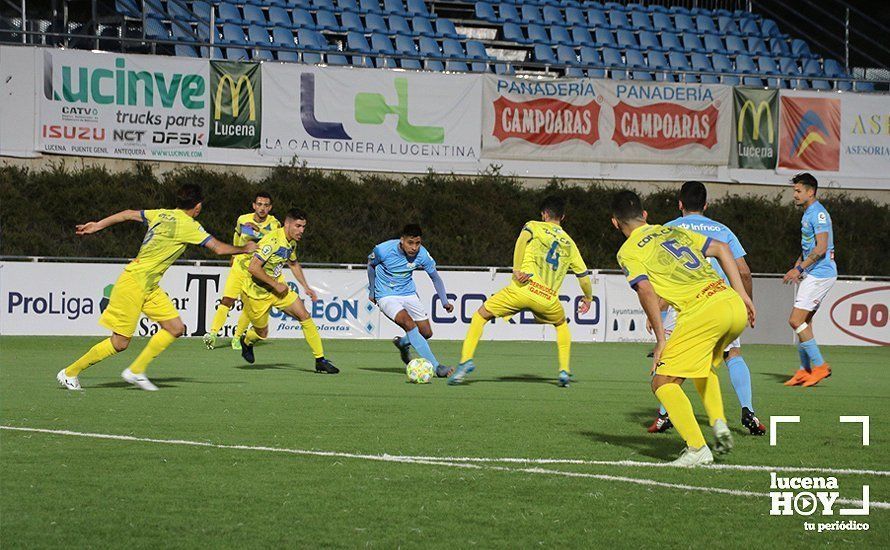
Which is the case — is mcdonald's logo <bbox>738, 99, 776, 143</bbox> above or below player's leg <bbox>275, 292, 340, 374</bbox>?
above

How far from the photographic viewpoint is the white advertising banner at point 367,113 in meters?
28.5

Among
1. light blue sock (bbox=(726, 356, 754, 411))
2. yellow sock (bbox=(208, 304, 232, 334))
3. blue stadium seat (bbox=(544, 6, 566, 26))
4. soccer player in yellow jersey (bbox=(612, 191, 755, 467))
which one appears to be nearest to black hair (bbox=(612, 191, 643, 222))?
soccer player in yellow jersey (bbox=(612, 191, 755, 467))

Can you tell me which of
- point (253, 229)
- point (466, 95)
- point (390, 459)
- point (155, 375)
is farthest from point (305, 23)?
point (390, 459)

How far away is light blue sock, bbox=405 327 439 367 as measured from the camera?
1496 cm

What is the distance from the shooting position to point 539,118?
29.9 meters

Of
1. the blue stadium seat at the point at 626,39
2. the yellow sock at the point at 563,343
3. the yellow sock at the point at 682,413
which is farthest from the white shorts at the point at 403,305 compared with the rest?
the blue stadium seat at the point at 626,39

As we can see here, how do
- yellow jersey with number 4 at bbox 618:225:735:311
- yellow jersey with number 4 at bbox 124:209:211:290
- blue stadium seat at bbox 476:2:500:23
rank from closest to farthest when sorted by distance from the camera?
1. yellow jersey with number 4 at bbox 618:225:735:311
2. yellow jersey with number 4 at bbox 124:209:211:290
3. blue stadium seat at bbox 476:2:500:23

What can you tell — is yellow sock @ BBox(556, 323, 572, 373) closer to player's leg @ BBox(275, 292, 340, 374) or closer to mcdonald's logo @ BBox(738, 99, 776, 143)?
player's leg @ BBox(275, 292, 340, 374)

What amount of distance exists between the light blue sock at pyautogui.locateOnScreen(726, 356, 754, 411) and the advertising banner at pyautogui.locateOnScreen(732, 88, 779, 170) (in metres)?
21.9

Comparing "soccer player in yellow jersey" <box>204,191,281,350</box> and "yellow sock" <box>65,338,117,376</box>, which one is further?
"soccer player in yellow jersey" <box>204,191,281,350</box>

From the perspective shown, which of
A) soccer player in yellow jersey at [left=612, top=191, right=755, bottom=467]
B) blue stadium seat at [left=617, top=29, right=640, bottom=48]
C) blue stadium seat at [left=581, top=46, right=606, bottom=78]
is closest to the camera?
soccer player in yellow jersey at [left=612, top=191, right=755, bottom=467]

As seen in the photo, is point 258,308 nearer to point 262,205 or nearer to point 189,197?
point 262,205

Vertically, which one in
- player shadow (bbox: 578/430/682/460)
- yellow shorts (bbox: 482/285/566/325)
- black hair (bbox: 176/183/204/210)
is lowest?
player shadow (bbox: 578/430/682/460)

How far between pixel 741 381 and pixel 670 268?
2283 mm
